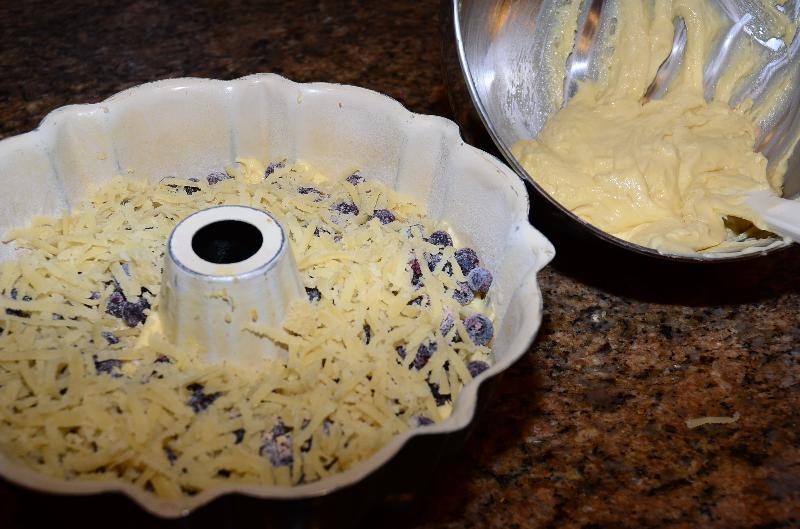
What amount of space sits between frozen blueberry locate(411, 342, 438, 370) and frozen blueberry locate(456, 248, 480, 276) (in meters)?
0.17

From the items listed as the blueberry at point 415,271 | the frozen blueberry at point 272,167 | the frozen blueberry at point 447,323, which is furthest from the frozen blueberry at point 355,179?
the frozen blueberry at point 447,323

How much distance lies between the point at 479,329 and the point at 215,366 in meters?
0.37

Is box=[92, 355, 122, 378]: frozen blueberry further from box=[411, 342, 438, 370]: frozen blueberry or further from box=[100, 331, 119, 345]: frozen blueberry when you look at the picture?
box=[411, 342, 438, 370]: frozen blueberry

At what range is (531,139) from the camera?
4.85ft

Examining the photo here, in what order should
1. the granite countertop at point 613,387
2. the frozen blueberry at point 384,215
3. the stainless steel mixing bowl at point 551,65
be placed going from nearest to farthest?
the granite countertop at point 613,387
the frozen blueberry at point 384,215
the stainless steel mixing bowl at point 551,65

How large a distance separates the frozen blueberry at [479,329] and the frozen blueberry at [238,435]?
346 mm

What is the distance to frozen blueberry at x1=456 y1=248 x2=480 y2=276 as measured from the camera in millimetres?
1156

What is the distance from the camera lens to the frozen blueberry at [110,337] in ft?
3.32

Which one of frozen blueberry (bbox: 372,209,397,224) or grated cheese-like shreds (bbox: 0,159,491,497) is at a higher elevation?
frozen blueberry (bbox: 372,209,397,224)

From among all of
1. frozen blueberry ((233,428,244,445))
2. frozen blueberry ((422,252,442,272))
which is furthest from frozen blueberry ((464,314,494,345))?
frozen blueberry ((233,428,244,445))

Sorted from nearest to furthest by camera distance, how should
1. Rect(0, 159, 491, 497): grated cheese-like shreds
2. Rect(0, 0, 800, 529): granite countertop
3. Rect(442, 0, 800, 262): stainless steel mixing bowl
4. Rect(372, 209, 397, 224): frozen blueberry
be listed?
Rect(0, 159, 491, 497): grated cheese-like shreds → Rect(0, 0, 800, 529): granite countertop → Rect(372, 209, 397, 224): frozen blueberry → Rect(442, 0, 800, 262): stainless steel mixing bowl

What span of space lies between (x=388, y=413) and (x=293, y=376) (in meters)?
0.14

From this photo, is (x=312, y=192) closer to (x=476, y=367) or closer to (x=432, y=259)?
(x=432, y=259)

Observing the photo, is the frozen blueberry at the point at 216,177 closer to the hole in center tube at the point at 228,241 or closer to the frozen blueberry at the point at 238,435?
the hole in center tube at the point at 228,241
